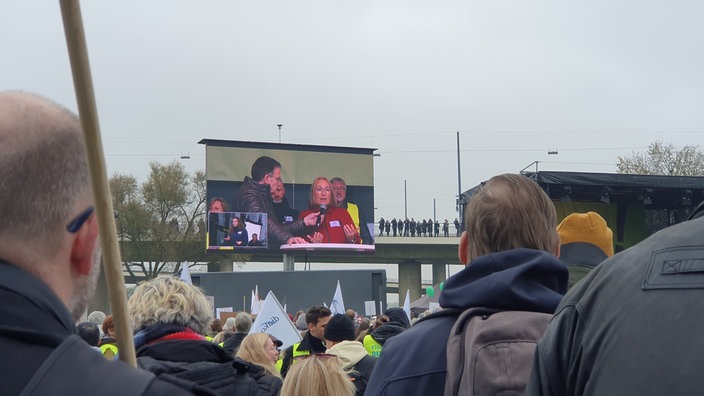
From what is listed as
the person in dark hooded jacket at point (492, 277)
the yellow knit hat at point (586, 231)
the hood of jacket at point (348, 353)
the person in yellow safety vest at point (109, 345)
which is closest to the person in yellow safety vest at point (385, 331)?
the hood of jacket at point (348, 353)

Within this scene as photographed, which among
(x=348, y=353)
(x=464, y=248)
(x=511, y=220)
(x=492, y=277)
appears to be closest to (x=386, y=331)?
(x=348, y=353)

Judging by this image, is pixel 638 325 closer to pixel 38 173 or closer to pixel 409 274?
pixel 38 173

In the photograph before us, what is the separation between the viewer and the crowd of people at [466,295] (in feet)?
4.67

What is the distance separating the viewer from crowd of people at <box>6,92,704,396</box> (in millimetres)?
1425

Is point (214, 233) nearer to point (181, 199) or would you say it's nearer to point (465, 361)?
point (181, 199)

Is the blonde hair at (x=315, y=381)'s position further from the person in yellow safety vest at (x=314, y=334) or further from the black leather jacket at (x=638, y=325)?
the person in yellow safety vest at (x=314, y=334)

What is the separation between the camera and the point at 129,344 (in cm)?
146

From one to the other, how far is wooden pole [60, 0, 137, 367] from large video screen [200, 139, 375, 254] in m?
36.5

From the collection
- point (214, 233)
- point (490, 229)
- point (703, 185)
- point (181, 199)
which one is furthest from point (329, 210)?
point (490, 229)

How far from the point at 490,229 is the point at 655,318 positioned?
3.58ft

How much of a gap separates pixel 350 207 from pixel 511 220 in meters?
38.4

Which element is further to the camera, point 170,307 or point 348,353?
point 348,353

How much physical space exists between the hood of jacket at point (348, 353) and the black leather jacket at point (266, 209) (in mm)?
32055

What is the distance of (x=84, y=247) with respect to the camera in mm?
1608
